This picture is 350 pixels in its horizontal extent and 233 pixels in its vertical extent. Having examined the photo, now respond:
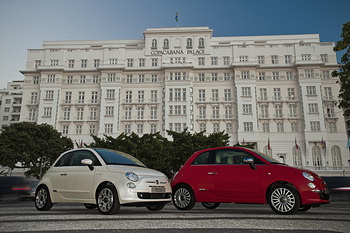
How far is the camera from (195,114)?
5012 centimetres

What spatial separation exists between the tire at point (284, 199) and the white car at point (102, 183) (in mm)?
2540

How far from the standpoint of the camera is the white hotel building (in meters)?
48.2

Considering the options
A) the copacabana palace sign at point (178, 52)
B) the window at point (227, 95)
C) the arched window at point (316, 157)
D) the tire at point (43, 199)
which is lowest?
the tire at point (43, 199)

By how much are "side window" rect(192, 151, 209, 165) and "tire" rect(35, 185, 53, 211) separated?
4.07 meters

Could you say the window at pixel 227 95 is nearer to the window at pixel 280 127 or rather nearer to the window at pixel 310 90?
the window at pixel 280 127

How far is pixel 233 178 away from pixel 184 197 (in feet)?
5.17

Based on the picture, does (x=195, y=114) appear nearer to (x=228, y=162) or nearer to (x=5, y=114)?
(x=228, y=162)

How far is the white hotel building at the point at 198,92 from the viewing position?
1899 inches

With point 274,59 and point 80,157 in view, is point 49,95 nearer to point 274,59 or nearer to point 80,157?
point 274,59

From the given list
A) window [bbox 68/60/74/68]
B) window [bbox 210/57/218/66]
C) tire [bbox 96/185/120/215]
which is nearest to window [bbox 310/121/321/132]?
window [bbox 210/57/218/66]

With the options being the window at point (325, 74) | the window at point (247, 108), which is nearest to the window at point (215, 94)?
the window at point (247, 108)

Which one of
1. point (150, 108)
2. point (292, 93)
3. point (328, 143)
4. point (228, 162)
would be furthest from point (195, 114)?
point (228, 162)

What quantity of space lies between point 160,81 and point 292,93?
72.2ft

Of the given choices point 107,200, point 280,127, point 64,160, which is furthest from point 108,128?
point 107,200
